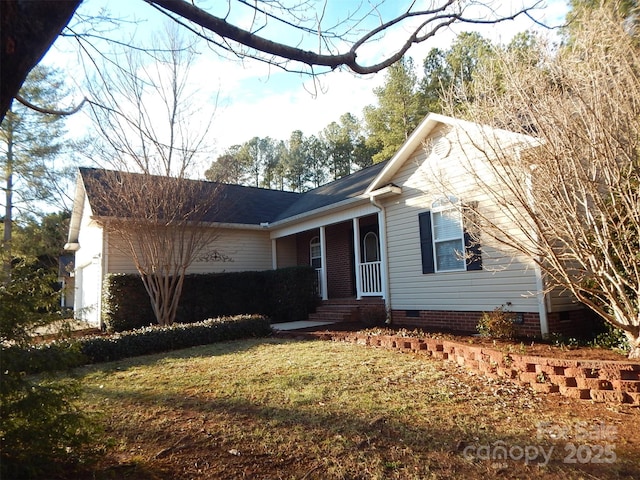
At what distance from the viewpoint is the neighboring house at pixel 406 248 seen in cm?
767

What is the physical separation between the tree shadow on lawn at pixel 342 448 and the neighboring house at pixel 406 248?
1.80 metres

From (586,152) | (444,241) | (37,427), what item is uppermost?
(586,152)

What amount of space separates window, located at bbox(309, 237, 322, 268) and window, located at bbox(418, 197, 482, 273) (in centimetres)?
636

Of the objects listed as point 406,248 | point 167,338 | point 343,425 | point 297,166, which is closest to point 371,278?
point 406,248

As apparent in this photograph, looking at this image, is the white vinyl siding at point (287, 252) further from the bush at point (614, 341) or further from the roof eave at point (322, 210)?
the bush at point (614, 341)

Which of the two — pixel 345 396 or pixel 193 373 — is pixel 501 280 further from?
pixel 193 373

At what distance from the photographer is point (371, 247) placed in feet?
43.7

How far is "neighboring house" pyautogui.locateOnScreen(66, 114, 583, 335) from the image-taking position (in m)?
7.67

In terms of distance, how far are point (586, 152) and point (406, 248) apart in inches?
217

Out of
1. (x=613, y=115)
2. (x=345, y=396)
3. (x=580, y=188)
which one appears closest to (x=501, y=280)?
(x=580, y=188)

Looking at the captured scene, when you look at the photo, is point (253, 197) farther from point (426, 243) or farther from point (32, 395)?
point (32, 395)

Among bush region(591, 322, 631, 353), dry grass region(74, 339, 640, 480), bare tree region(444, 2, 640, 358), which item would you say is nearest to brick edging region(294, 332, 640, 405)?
dry grass region(74, 339, 640, 480)

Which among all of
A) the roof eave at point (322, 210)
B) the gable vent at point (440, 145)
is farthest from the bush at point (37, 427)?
the roof eave at point (322, 210)

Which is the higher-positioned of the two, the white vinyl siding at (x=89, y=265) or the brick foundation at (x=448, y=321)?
the white vinyl siding at (x=89, y=265)
